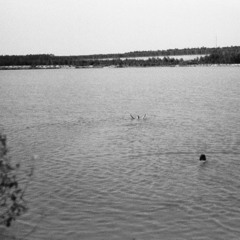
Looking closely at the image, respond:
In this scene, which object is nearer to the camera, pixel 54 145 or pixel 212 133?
pixel 54 145

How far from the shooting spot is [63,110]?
50.7 metres

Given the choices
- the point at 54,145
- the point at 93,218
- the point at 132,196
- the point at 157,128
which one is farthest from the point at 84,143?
the point at 93,218

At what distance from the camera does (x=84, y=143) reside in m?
29.2

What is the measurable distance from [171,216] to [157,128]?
20049 mm

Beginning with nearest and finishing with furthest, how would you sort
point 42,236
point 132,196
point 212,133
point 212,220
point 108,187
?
point 42,236 < point 212,220 < point 132,196 < point 108,187 < point 212,133

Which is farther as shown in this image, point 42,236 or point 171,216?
point 171,216

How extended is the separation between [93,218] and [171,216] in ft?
10.2

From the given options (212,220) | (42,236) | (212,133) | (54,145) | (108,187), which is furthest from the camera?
(212,133)

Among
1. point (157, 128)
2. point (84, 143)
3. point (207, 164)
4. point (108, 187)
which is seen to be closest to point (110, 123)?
point (157, 128)

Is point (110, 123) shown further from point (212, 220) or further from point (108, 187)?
point (212, 220)

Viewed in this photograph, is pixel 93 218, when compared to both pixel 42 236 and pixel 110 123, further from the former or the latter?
pixel 110 123

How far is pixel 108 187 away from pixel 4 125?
21.8m

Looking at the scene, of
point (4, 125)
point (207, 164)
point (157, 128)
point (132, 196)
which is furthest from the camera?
point (4, 125)

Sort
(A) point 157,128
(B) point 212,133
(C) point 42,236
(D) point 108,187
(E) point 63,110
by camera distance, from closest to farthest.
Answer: (C) point 42,236 → (D) point 108,187 → (B) point 212,133 → (A) point 157,128 → (E) point 63,110
